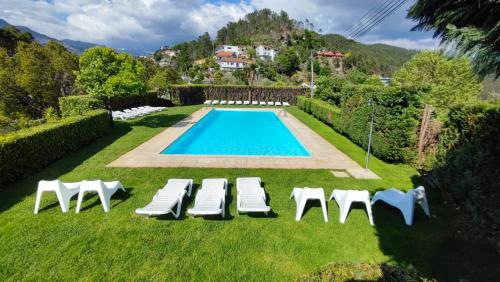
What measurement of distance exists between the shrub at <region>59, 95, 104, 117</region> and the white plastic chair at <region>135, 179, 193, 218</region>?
11278mm

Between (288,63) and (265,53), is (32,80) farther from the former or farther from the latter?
(265,53)

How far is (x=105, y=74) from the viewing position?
13883mm

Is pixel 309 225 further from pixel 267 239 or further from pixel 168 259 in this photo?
pixel 168 259

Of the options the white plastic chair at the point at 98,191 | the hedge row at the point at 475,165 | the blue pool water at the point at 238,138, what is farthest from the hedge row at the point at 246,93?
the hedge row at the point at 475,165

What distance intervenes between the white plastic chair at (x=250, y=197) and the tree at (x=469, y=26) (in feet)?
13.9

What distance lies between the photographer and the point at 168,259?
453cm

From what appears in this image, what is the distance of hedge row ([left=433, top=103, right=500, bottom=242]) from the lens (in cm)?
556

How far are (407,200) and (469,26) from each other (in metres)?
4.86

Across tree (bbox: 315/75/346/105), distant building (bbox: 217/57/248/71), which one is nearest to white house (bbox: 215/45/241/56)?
distant building (bbox: 217/57/248/71)

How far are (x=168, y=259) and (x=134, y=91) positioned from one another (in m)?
12.3

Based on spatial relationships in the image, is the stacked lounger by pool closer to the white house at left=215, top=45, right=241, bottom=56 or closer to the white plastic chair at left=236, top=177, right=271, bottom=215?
the white plastic chair at left=236, top=177, right=271, bottom=215

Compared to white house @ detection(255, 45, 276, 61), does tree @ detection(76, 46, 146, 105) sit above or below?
below

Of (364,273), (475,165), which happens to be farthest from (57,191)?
(475,165)

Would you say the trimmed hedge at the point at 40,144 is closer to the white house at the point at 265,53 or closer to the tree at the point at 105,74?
the tree at the point at 105,74
